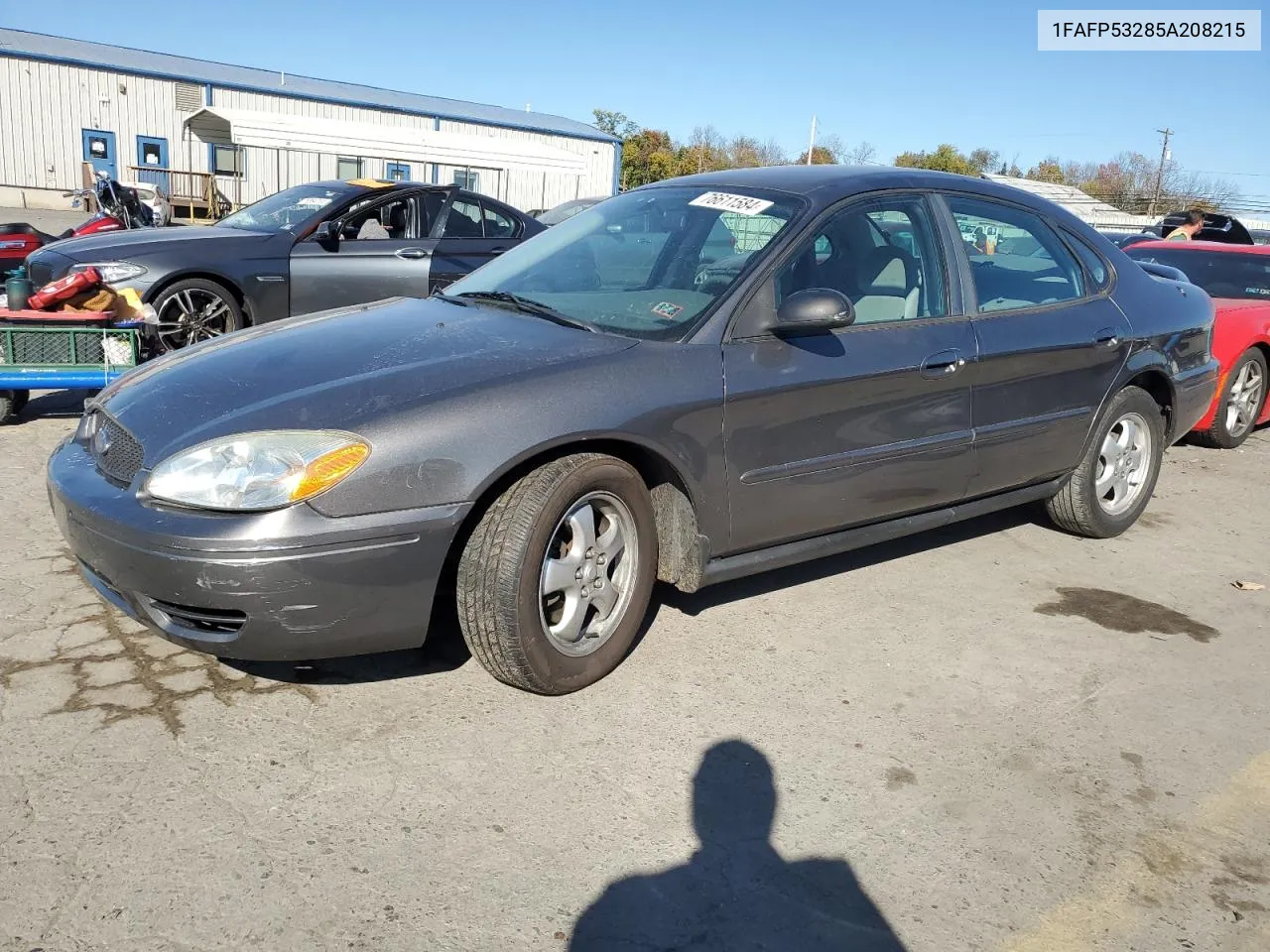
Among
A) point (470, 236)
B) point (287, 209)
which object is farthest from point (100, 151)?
point (470, 236)

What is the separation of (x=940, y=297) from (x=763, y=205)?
2.69 ft

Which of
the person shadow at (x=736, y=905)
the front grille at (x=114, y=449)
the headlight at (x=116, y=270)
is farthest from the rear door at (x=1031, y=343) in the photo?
the headlight at (x=116, y=270)

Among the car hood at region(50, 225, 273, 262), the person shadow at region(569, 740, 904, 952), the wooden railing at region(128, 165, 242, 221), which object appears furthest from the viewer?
the wooden railing at region(128, 165, 242, 221)

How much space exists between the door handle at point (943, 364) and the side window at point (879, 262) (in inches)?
6.9

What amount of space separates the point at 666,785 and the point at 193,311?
5945 mm

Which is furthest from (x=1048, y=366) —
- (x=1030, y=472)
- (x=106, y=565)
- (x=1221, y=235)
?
(x=1221, y=235)

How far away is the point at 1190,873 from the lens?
2.65 m

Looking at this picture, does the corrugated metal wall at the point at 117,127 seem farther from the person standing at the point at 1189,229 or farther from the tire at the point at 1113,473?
the tire at the point at 1113,473

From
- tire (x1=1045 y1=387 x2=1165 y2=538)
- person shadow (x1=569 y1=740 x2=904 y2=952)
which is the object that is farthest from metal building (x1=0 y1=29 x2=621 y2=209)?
person shadow (x1=569 y1=740 x2=904 y2=952)

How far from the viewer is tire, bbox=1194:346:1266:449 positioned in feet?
25.1

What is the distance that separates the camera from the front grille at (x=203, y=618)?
288cm

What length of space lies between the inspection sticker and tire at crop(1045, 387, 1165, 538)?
2028 millimetres

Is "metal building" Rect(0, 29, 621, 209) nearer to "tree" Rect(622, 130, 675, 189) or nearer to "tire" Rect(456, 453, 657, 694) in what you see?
"tree" Rect(622, 130, 675, 189)

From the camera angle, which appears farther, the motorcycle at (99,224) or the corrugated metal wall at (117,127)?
the corrugated metal wall at (117,127)
